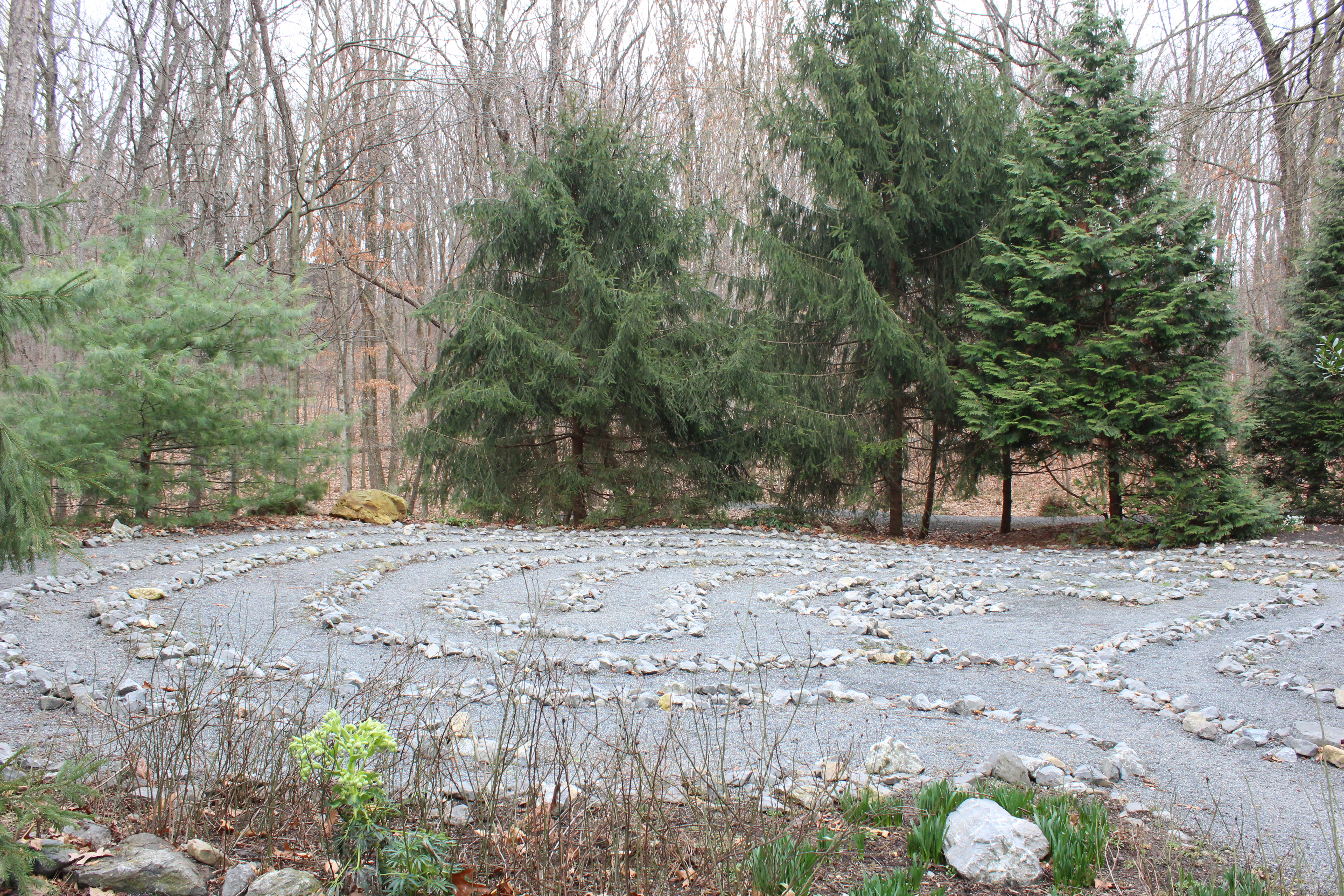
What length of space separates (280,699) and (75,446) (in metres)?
6.63

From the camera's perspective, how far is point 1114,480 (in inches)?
376

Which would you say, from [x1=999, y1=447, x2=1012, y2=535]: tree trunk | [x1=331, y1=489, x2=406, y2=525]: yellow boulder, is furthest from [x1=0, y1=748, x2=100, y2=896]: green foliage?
[x1=999, y1=447, x2=1012, y2=535]: tree trunk

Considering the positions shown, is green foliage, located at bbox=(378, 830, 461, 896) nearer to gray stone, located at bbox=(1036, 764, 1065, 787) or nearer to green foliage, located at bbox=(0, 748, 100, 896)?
green foliage, located at bbox=(0, 748, 100, 896)

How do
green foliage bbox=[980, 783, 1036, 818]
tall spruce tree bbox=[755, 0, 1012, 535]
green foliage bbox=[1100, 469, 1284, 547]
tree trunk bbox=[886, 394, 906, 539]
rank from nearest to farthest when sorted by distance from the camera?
green foliage bbox=[980, 783, 1036, 818]
green foliage bbox=[1100, 469, 1284, 547]
tall spruce tree bbox=[755, 0, 1012, 535]
tree trunk bbox=[886, 394, 906, 539]

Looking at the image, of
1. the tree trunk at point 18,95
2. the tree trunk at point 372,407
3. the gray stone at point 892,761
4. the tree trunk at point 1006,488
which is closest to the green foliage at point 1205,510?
the tree trunk at point 1006,488

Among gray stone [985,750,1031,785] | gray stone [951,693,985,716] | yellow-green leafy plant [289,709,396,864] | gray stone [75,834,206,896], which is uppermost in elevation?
yellow-green leafy plant [289,709,396,864]

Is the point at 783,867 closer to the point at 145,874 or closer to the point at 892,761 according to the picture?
the point at 892,761

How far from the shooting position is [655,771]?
84.8 inches

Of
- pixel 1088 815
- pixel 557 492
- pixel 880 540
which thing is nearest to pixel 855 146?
pixel 880 540

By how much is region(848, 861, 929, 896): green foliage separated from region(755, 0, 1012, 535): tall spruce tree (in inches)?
339

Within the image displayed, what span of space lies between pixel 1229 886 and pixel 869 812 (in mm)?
900

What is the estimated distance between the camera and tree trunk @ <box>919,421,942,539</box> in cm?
1129

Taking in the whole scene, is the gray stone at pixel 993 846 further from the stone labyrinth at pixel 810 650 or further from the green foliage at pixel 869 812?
the stone labyrinth at pixel 810 650

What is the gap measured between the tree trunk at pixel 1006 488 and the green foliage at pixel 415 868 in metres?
9.72
